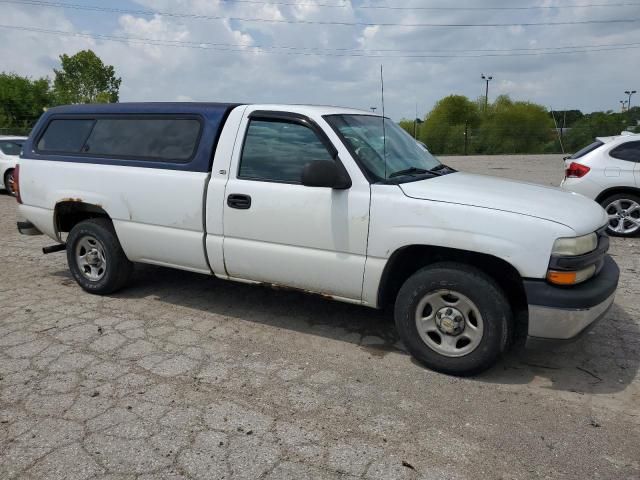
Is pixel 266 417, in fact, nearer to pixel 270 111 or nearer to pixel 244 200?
pixel 244 200

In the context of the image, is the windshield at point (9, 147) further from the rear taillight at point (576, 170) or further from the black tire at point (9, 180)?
the rear taillight at point (576, 170)

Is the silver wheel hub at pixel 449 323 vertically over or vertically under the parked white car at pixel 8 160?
under

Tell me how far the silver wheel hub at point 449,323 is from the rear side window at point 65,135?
3641 mm

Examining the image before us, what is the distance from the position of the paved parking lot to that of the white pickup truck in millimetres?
427

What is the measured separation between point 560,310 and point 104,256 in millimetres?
4023

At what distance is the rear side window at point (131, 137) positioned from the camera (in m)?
4.59

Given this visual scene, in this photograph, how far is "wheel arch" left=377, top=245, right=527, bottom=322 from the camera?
3604mm

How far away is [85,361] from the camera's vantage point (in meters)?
3.82

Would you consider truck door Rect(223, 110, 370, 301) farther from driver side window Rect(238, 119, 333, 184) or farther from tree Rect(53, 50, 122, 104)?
tree Rect(53, 50, 122, 104)

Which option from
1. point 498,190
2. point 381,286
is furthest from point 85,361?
point 498,190

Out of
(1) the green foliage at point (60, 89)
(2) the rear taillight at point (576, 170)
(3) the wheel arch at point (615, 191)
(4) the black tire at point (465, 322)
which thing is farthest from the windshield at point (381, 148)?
(1) the green foliage at point (60, 89)

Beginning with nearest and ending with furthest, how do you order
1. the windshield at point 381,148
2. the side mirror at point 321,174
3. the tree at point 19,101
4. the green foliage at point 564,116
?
the side mirror at point 321,174
the windshield at point 381,148
the green foliage at point 564,116
the tree at point 19,101

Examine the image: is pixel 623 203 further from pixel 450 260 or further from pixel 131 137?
pixel 131 137

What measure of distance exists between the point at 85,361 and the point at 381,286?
2.19 metres
